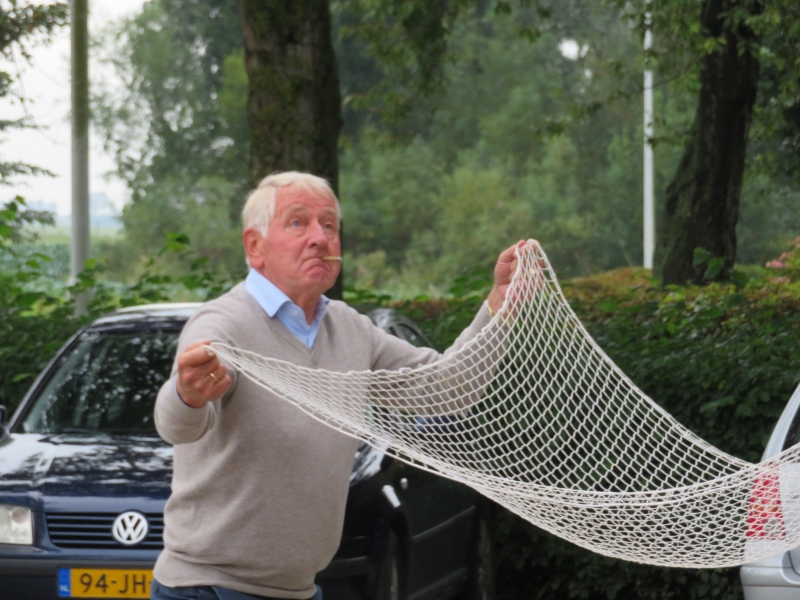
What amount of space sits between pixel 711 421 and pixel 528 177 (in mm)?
52556

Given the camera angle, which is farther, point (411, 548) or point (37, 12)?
point (37, 12)

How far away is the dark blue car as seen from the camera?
5.09 meters

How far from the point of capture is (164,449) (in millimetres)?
5594

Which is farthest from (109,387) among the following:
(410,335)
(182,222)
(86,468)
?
(182,222)

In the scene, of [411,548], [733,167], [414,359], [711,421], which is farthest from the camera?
[733,167]

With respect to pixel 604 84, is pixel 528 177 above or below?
below

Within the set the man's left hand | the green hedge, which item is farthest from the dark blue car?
the man's left hand

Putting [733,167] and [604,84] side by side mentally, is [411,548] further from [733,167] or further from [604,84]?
[604,84]

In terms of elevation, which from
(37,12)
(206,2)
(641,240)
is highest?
(206,2)

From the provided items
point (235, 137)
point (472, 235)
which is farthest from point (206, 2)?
point (472, 235)

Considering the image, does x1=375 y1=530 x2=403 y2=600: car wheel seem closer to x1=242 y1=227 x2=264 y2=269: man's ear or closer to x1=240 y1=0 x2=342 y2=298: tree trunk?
x1=242 y1=227 x2=264 y2=269: man's ear

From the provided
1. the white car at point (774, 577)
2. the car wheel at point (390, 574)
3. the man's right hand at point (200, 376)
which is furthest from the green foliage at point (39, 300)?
the man's right hand at point (200, 376)

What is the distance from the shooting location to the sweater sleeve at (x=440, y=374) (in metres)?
3.33

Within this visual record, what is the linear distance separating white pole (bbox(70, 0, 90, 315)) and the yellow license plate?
637 centimetres
